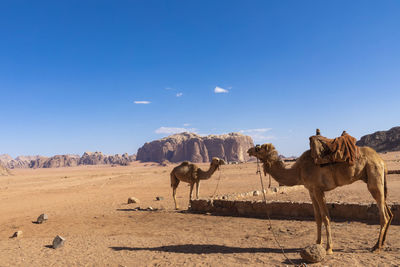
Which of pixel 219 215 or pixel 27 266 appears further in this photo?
→ pixel 219 215

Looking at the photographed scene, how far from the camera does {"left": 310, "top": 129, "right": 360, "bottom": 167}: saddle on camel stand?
5.88 m

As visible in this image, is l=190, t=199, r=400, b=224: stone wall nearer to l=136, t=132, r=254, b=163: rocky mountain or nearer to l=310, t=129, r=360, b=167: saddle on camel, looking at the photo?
l=310, t=129, r=360, b=167: saddle on camel

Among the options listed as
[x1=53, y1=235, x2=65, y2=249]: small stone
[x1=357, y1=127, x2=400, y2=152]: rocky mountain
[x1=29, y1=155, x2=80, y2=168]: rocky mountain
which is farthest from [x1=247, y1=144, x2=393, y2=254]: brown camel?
[x1=29, y1=155, x2=80, y2=168]: rocky mountain

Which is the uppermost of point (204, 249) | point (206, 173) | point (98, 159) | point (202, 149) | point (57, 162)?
point (202, 149)

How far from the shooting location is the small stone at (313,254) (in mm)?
5461

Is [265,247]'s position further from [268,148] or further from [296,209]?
[296,209]

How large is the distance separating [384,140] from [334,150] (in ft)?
320

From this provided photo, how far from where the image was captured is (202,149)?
13288 centimetres

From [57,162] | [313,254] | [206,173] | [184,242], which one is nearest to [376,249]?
[313,254]

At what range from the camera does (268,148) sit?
22.6ft

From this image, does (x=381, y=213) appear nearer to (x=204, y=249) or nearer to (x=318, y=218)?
(x=318, y=218)

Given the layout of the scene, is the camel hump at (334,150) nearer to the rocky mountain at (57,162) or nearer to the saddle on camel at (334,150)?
the saddle on camel at (334,150)

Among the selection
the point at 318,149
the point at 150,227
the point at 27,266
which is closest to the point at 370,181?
the point at 318,149

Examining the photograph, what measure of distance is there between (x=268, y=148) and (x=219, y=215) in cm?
575
